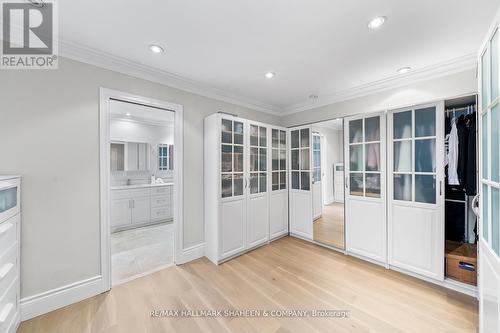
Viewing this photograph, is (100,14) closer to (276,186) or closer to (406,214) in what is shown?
(276,186)

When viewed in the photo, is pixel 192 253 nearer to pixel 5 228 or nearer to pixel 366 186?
pixel 5 228

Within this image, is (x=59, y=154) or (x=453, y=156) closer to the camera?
(x=59, y=154)

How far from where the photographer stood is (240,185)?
3139 mm

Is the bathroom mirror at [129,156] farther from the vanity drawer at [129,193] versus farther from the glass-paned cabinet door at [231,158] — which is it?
the glass-paned cabinet door at [231,158]

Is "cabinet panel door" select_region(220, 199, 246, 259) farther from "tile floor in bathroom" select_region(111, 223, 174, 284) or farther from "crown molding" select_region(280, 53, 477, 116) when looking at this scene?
"crown molding" select_region(280, 53, 477, 116)

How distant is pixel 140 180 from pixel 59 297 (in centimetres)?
327

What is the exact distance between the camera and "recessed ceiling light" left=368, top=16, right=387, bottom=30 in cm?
158

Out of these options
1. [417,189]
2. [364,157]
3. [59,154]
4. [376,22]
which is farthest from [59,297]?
[417,189]

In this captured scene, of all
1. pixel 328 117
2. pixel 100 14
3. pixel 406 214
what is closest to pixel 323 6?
pixel 100 14

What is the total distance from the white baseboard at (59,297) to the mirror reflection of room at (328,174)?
12.7ft

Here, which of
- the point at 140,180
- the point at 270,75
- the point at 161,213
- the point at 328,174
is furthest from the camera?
the point at 328,174

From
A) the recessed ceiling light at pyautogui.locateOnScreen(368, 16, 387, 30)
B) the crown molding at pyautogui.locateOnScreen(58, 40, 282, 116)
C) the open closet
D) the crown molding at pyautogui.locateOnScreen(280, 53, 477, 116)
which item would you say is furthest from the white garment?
the crown molding at pyautogui.locateOnScreen(58, 40, 282, 116)

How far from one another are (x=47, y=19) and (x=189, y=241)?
2.75 metres

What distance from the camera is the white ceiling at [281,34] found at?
1.47 m
